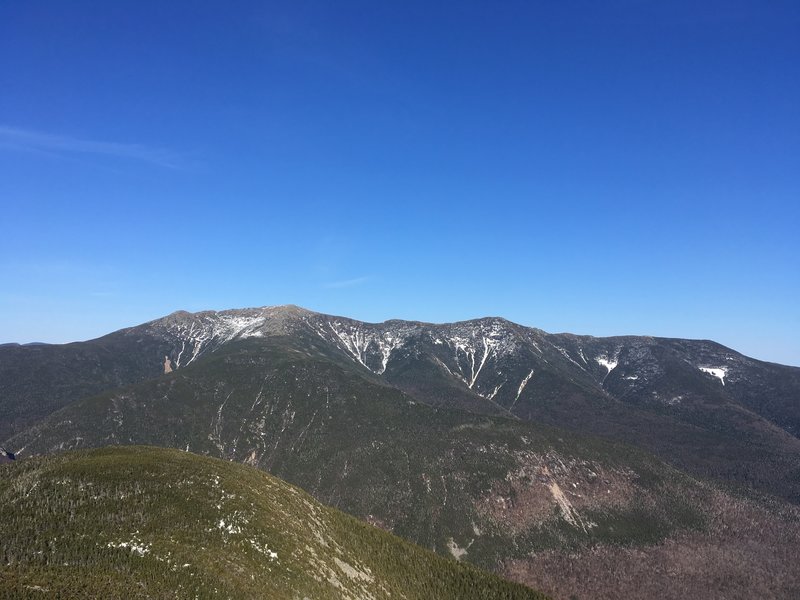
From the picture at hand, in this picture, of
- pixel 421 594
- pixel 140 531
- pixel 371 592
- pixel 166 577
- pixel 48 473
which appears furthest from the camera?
pixel 421 594

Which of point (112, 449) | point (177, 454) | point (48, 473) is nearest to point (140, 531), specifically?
point (48, 473)

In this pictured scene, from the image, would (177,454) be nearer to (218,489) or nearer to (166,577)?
(218,489)

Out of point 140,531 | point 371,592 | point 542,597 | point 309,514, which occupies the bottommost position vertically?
point 542,597

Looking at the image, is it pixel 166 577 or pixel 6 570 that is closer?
pixel 6 570

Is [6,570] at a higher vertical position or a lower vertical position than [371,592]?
higher

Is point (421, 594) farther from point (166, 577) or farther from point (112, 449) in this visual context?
point (112, 449)

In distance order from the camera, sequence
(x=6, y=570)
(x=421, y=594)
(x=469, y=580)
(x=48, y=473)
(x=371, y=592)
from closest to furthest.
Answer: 1. (x=6, y=570)
2. (x=48, y=473)
3. (x=371, y=592)
4. (x=421, y=594)
5. (x=469, y=580)

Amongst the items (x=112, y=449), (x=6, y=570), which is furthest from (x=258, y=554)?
(x=112, y=449)
